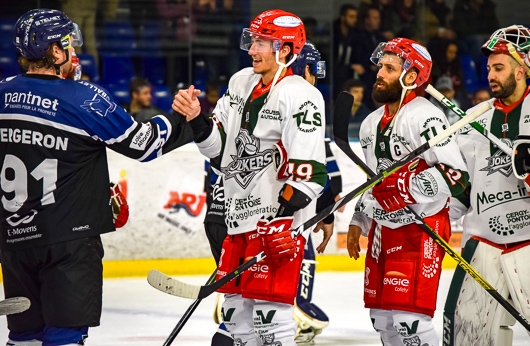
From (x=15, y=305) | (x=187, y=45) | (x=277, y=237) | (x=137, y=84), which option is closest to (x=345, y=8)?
(x=187, y=45)

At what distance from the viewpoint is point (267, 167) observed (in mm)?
3609

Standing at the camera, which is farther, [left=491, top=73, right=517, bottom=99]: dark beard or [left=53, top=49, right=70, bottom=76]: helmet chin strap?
[left=491, top=73, right=517, bottom=99]: dark beard

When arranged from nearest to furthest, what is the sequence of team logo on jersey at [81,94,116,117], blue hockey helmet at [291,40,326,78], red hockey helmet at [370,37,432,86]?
team logo on jersey at [81,94,116,117] < red hockey helmet at [370,37,432,86] < blue hockey helmet at [291,40,326,78]

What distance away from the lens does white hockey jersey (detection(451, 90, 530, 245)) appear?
12.1 ft

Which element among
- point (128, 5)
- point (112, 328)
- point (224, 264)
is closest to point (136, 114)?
point (128, 5)

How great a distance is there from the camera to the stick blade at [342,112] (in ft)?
12.8

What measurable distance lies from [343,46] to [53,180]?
5317 millimetres

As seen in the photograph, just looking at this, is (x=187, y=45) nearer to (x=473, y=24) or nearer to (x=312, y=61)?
(x=473, y=24)

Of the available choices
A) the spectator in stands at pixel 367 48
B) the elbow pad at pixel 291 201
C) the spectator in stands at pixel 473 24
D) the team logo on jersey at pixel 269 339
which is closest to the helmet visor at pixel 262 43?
the elbow pad at pixel 291 201

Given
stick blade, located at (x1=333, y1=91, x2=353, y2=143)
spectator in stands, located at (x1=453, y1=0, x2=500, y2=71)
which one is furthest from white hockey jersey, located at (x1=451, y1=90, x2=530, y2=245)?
spectator in stands, located at (x1=453, y1=0, x2=500, y2=71)

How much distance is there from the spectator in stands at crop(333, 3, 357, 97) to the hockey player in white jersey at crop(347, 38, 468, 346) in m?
4.09

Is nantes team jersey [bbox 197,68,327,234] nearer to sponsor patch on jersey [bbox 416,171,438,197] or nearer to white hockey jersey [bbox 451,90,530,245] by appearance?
sponsor patch on jersey [bbox 416,171,438,197]

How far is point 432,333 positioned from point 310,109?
99 centimetres

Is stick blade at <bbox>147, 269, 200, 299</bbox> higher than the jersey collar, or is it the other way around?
the jersey collar
